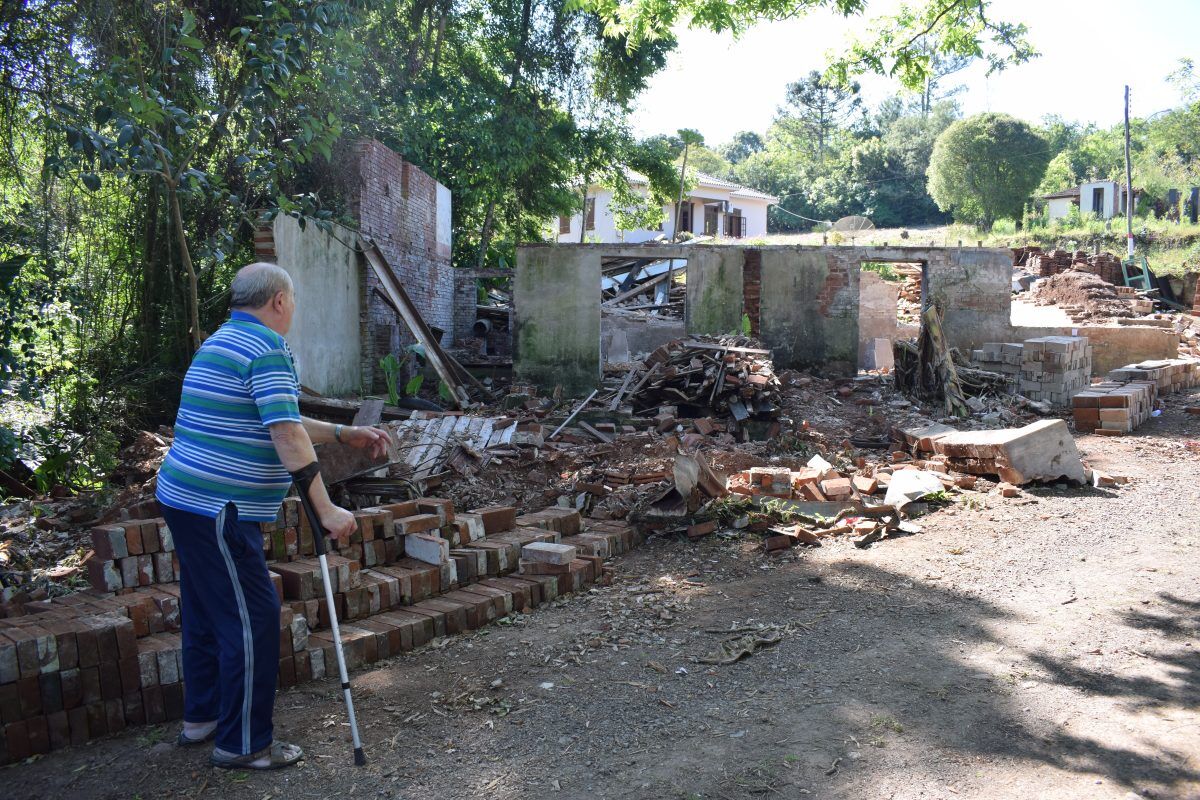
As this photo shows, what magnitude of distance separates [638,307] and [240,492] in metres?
16.1

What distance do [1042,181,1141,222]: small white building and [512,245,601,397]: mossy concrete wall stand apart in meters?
35.5

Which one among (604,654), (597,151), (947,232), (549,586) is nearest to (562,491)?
(549,586)

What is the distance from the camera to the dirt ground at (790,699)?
3.18 m

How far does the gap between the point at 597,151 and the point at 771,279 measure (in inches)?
332

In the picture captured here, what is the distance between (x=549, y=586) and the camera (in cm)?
534

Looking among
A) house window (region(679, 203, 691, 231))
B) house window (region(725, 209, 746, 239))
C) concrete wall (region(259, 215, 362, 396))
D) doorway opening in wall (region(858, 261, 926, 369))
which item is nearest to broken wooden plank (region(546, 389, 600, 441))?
concrete wall (region(259, 215, 362, 396))

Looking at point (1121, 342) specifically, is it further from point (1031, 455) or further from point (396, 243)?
point (396, 243)

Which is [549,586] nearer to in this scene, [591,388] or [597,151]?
[591,388]

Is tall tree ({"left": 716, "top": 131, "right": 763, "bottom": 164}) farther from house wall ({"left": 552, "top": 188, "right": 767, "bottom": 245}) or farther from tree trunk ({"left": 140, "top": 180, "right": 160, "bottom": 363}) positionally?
tree trunk ({"left": 140, "top": 180, "right": 160, "bottom": 363})

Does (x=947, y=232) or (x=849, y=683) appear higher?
(x=947, y=232)

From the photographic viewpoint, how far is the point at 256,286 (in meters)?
3.28

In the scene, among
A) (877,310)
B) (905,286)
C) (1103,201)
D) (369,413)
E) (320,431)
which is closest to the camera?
(320,431)

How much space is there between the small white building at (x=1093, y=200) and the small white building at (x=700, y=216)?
1544cm

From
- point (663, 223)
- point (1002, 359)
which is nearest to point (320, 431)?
point (1002, 359)
